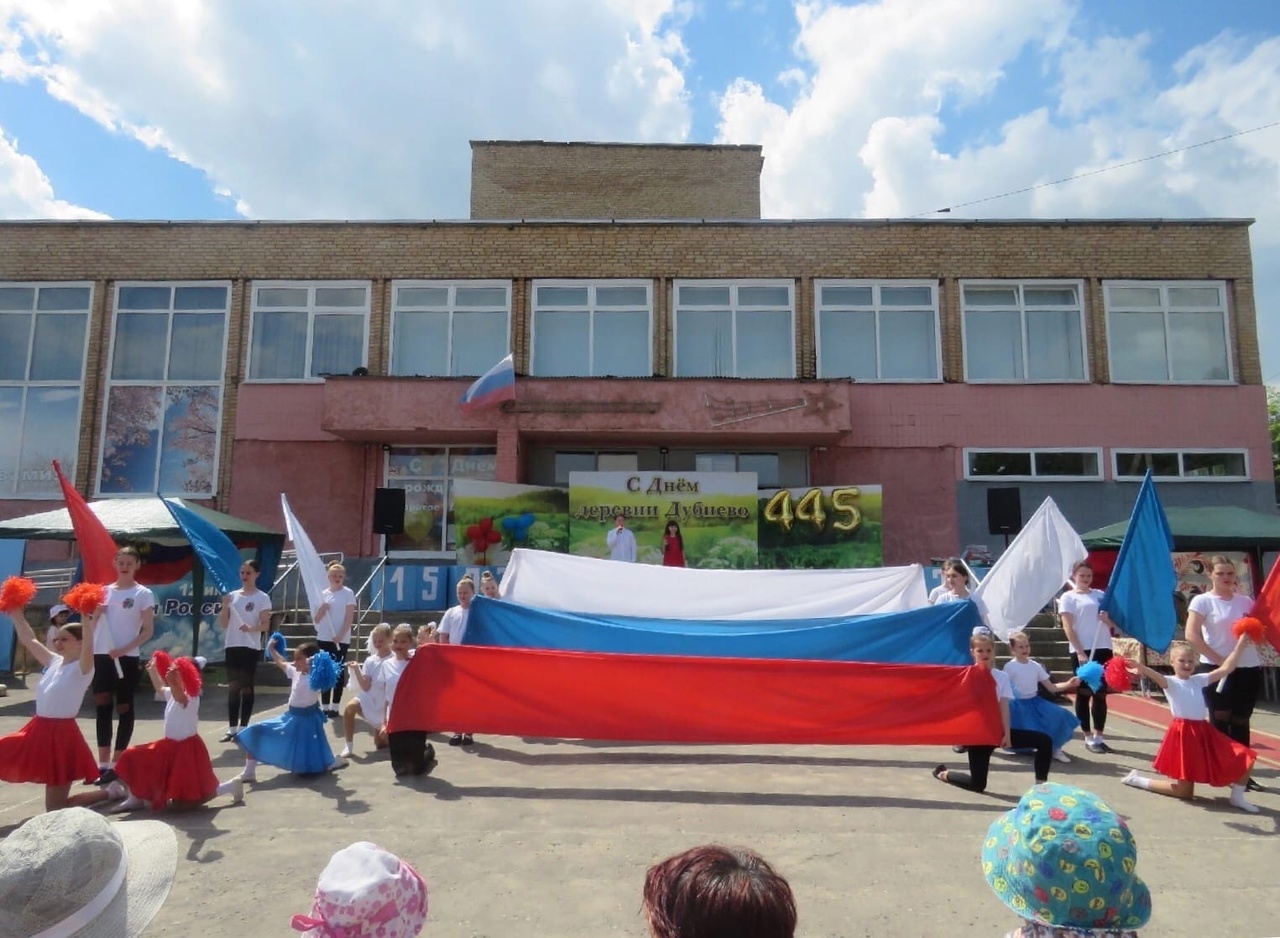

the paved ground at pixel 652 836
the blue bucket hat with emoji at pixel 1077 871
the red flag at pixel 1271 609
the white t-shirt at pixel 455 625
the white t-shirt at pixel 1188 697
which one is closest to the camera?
the blue bucket hat with emoji at pixel 1077 871

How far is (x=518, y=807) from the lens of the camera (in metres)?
6.28

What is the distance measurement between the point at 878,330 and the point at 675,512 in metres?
7.30

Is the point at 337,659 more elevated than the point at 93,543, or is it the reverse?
the point at 93,543

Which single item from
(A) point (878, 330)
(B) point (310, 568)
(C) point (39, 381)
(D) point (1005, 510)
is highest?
(A) point (878, 330)

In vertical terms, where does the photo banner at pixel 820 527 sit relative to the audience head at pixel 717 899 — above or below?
above

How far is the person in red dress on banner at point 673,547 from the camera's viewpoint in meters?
16.4

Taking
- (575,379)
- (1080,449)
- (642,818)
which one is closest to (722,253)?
(575,379)

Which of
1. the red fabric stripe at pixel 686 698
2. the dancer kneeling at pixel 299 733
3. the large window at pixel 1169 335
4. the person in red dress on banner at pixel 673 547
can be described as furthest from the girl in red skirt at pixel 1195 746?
the large window at pixel 1169 335

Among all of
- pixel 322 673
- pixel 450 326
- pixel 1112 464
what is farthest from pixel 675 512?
pixel 322 673

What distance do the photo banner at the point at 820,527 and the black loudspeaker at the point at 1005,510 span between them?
2.09 m

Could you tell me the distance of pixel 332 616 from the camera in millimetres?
8945

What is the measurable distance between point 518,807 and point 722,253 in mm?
16667

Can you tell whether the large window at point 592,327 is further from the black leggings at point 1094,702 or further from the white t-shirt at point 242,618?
the black leggings at point 1094,702

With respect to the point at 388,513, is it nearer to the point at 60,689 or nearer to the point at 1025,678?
the point at 60,689
